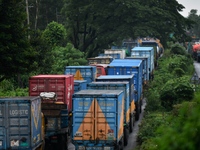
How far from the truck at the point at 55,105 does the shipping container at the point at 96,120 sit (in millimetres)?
2533

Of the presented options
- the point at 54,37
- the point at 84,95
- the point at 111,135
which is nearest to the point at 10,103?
the point at 84,95

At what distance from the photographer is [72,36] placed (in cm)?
6962

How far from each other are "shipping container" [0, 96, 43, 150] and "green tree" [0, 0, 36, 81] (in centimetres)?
773

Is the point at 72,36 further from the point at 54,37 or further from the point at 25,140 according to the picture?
the point at 25,140

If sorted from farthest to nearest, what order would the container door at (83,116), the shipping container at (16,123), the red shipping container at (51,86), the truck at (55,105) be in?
the red shipping container at (51,86), the truck at (55,105), the container door at (83,116), the shipping container at (16,123)

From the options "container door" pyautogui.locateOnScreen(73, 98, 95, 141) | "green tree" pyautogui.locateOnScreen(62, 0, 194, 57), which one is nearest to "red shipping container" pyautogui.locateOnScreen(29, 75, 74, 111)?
"container door" pyautogui.locateOnScreen(73, 98, 95, 141)

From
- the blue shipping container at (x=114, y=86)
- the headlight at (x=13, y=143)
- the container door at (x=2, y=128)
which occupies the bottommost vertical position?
the headlight at (x=13, y=143)

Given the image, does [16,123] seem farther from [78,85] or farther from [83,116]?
[78,85]

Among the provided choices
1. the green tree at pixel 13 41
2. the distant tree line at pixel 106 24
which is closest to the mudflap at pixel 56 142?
the green tree at pixel 13 41

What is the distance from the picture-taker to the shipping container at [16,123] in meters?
18.1

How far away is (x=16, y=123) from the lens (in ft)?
59.9

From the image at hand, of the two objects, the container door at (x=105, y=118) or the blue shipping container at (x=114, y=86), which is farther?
the blue shipping container at (x=114, y=86)

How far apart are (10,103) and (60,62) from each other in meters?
30.0

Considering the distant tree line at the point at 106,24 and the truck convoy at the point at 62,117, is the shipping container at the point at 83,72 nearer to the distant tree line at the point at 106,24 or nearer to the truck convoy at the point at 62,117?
the truck convoy at the point at 62,117
